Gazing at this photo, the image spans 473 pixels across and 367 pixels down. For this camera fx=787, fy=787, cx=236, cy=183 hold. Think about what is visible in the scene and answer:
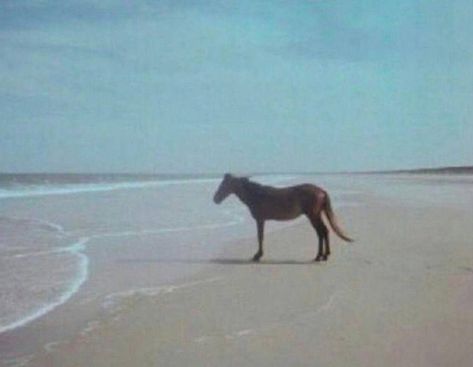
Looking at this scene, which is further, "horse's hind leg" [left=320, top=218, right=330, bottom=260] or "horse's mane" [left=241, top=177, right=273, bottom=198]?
"horse's mane" [left=241, top=177, right=273, bottom=198]

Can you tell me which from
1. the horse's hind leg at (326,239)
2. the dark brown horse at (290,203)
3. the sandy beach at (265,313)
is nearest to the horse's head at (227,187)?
the dark brown horse at (290,203)

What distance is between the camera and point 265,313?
199 inches

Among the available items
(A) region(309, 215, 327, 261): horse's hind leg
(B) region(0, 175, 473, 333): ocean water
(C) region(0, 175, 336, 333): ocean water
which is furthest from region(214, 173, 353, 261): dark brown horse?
(C) region(0, 175, 336, 333): ocean water

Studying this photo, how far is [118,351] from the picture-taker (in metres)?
4.16

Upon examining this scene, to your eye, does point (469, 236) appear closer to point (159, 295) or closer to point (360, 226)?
point (360, 226)

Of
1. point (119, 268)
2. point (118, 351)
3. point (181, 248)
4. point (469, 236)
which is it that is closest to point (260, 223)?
point (181, 248)

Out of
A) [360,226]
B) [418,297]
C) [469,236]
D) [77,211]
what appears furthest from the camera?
[77,211]

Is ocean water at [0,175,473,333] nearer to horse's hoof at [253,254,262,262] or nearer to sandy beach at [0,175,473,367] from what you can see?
sandy beach at [0,175,473,367]

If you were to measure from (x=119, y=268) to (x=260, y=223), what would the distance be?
1.89 metres

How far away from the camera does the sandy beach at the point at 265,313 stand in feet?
13.3

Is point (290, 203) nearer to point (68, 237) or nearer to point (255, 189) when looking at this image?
point (255, 189)

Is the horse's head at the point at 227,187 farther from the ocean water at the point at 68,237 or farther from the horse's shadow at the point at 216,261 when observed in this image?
the horse's shadow at the point at 216,261

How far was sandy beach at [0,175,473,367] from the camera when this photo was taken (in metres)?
4.07

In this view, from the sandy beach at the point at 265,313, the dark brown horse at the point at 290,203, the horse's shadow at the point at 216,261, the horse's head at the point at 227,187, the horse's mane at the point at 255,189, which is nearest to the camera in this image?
the sandy beach at the point at 265,313
